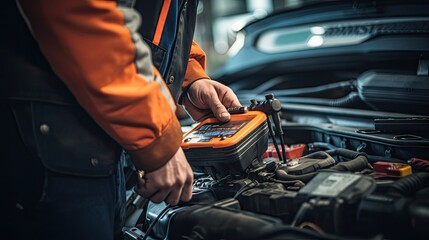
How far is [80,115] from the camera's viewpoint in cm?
98

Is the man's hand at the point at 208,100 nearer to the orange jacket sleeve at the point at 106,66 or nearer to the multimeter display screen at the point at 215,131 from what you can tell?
the multimeter display screen at the point at 215,131

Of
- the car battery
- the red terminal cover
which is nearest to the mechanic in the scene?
the car battery

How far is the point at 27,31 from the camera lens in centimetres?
95

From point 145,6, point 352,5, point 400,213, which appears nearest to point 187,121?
point 352,5

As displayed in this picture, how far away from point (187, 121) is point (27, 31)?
1189 millimetres

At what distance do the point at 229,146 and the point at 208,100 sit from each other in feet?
0.99

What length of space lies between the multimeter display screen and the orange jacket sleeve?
0.33m

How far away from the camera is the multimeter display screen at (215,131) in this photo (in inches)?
49.1

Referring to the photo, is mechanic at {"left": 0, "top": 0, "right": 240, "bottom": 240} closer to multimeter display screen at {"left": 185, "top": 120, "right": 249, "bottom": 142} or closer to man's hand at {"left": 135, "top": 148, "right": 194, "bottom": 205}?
man's hand at {"left": 135, "top": 148, "right": 194, "bottom": 205}

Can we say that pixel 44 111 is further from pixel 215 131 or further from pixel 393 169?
pixel 393 169

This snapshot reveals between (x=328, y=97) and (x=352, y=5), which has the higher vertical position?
(x=352, y=5)

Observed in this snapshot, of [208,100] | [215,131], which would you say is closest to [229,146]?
[215,131]

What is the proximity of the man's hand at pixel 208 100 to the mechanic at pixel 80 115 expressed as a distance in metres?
0.35

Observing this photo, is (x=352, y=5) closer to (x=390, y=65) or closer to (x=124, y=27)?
(x=390, y=65)
